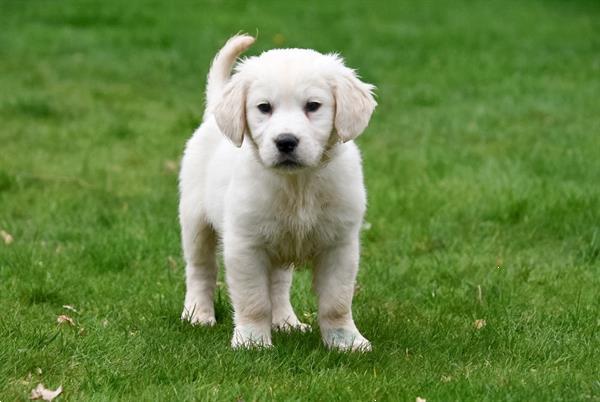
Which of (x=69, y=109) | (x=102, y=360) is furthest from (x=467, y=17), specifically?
(x=102, y=360)

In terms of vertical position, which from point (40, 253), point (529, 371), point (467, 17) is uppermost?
point (529, 371)

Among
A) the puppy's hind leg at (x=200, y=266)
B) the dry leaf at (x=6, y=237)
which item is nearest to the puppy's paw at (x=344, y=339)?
the puppy's hind leg at (x=200, y=266)

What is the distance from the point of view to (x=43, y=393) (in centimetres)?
364

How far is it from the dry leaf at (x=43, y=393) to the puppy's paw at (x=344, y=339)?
1.13 metres

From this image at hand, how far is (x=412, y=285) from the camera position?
212 inches

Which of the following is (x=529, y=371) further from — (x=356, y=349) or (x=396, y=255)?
(x=396, y=255)

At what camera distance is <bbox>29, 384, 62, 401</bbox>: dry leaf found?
3.62 meters

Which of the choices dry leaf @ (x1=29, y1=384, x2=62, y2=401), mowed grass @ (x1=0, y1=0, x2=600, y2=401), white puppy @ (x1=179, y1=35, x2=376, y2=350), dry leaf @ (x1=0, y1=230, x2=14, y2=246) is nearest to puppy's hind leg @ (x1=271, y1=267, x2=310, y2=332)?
mowed grass @ (x1=0, y1=0, x2=600, y2=401)

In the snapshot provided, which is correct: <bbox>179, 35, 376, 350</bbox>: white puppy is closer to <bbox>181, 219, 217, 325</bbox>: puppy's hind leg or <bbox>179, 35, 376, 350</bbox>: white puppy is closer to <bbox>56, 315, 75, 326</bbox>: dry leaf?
<bbox>181, 219, 217, 325</bbox>: puppy's hind leg

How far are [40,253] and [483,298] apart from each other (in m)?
2.31

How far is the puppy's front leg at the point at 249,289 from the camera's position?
4301mm

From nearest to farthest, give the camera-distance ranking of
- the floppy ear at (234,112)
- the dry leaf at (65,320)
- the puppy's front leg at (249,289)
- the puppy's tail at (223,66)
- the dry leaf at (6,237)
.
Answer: the floppy ear at (234,112) → the puppy's front leg at (249,289) → the dry leaf at (65,320) → the puppy's tail at (223,66) → the dry leaf at (6,237)

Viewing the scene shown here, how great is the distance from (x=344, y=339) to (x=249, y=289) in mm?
422

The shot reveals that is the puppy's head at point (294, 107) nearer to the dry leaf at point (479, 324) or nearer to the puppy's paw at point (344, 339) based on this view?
the puppy's paw at point (344, 339)
